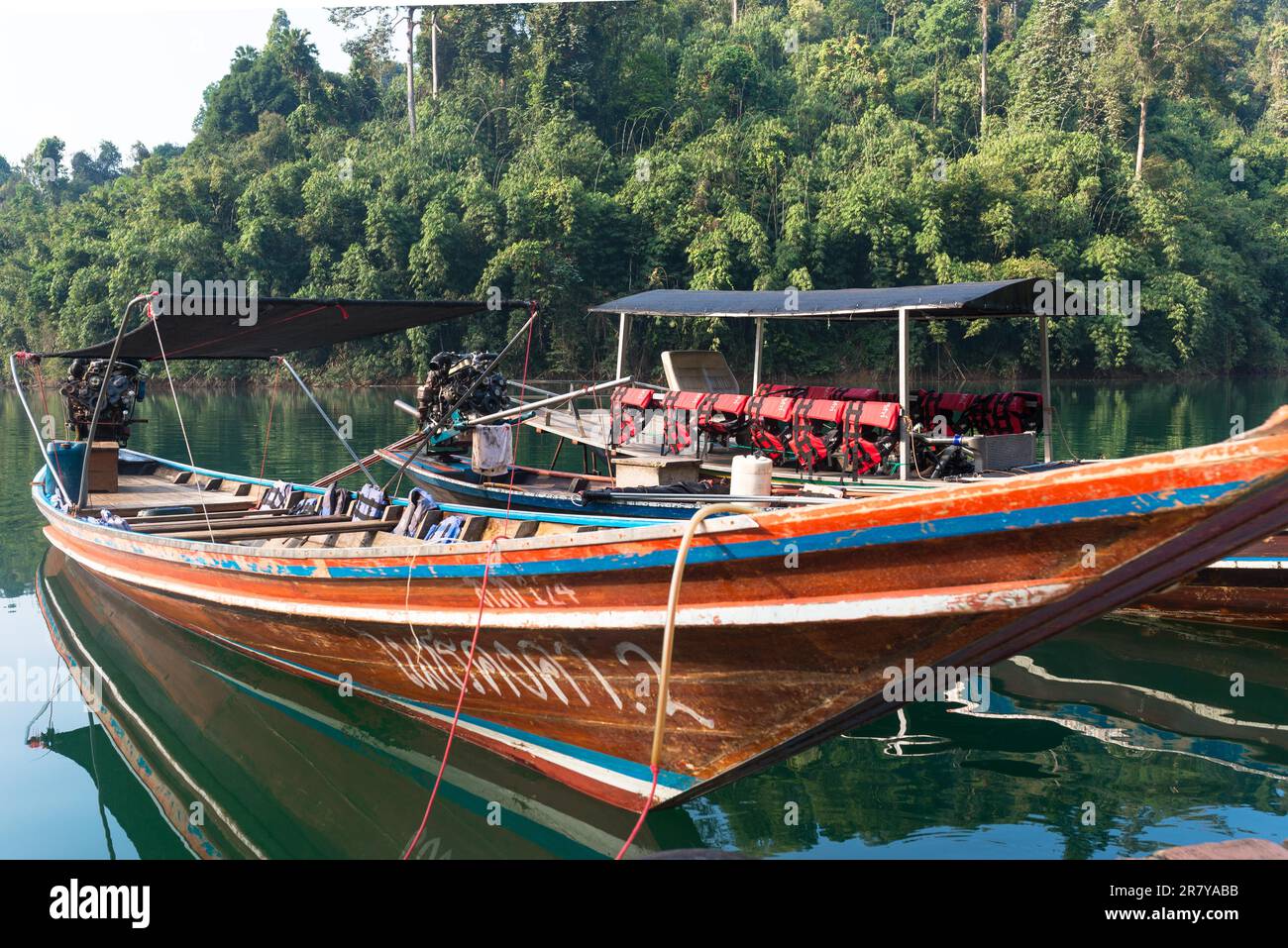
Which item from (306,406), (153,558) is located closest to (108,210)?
(306,406)

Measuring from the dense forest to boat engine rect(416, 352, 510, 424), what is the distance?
983 inches

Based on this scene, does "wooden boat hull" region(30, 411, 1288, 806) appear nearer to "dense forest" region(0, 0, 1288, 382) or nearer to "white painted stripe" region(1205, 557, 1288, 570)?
"white painted stripe" region(1205, 557, 1288, 570)

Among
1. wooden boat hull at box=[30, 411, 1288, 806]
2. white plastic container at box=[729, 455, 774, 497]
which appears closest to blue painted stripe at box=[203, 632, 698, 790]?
Result: wooden boat hull at box=[30, 411, 1288, 806]

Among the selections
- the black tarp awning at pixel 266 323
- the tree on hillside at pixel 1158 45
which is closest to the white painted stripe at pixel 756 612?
the black tarp awning at pixel 266 323

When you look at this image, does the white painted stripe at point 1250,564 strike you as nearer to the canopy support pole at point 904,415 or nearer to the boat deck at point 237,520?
A: the canopy support pole at point 904,415

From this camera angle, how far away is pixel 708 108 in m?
44.3

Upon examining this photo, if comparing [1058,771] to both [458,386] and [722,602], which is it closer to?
[722,602]

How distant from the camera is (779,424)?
12188mm

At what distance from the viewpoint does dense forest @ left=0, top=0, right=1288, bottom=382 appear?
1458 inches

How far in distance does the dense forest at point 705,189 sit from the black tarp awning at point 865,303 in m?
21.7

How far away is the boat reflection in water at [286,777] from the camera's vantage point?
579 centimetres

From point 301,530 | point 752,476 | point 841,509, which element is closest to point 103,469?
point 301,530
